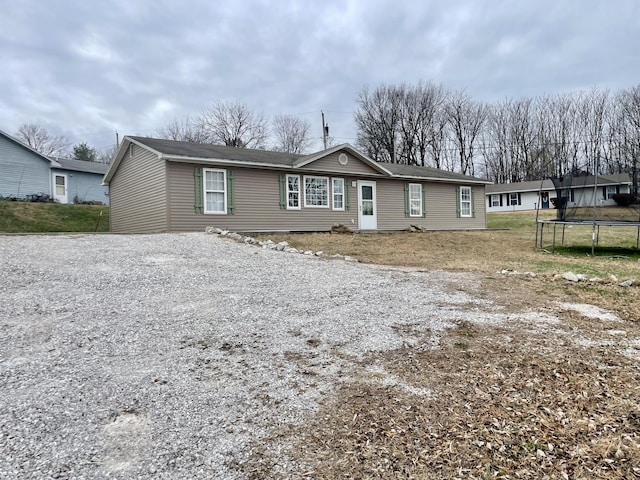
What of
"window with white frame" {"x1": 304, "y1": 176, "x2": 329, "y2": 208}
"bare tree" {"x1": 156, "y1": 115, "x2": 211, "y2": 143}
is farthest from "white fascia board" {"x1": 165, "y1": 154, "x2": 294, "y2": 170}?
"bare tree" {"x1": 156, "y1": 115, "x2": 211, "y2": 143}

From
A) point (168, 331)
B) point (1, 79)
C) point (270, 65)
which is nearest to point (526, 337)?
point (168, 331)

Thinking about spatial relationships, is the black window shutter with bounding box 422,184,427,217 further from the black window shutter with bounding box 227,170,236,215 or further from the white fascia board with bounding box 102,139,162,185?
the white fascia board with bounding box 102,139,162,185

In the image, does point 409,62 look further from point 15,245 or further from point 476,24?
point 15,245

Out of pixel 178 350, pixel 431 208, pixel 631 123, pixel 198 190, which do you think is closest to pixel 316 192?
pixel 198 190

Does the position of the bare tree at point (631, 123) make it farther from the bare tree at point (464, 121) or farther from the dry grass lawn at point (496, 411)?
the dry grass lawn at point (496, 411)

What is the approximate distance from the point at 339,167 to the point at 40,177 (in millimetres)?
16325

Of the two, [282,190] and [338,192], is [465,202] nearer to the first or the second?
[338,192]

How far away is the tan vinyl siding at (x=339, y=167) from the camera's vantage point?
43.9 ft

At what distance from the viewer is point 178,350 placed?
3.21 m

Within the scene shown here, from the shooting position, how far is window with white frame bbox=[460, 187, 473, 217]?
17.6m

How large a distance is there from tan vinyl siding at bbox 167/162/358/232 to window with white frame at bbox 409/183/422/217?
3.24m

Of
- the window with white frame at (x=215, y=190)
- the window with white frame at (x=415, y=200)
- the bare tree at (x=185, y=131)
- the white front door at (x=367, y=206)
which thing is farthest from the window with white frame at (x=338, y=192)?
the bare tree at (x=185, y=131)

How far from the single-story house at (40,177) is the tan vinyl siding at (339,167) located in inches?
403

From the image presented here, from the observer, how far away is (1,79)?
22.4 m
